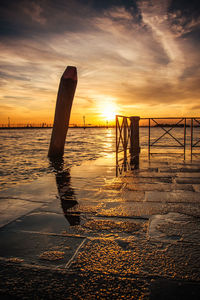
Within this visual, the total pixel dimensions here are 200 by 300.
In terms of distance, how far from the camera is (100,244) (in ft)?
7.88

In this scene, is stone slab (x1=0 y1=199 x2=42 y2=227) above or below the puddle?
below

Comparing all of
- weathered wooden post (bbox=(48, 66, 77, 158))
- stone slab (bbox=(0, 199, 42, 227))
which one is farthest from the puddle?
weathered wooden post (bbox=(48, 66, 77, 158))

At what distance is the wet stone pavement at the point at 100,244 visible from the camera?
176 centimetres

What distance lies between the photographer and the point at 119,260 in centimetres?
211

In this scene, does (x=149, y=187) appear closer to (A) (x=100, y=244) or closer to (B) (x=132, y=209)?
(B) (x=132, y=209)

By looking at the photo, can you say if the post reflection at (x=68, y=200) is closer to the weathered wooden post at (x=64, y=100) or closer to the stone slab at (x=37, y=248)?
the stone slab at (x=37, y=248)

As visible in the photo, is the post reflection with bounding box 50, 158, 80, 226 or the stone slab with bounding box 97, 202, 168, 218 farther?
the stone slab with bounding box 97, 202, 168, 218

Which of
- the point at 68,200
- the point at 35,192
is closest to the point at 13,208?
the point at 68,200

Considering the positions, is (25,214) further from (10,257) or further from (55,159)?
(55,159)

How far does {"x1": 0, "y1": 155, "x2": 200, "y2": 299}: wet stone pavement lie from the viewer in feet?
5.76

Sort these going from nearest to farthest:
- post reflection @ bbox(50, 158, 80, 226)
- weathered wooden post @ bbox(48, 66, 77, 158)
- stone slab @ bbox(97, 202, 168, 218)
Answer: post reflection @ bbox(50, 158, 80, 226)
stone slab @ bbox(97, 202, 168, 218)
weathered wooden post @ bbox(48, 66, 77, 158)

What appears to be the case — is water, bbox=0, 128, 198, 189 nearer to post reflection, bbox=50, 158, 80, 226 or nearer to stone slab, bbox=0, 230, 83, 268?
post reflection, bbox=50, 158, 80, 226

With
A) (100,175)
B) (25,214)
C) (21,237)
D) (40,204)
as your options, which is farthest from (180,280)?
(100,175)

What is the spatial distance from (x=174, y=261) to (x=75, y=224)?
4.39ft
